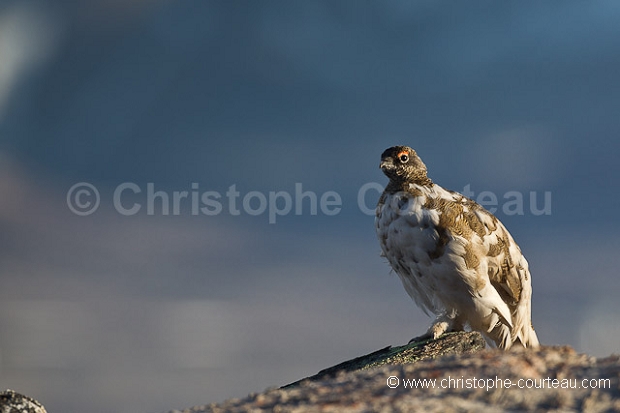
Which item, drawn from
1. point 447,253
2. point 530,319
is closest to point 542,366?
point 447,253

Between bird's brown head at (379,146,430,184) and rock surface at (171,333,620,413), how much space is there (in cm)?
470

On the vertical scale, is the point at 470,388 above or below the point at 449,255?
below

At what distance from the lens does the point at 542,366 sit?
497 centimetres

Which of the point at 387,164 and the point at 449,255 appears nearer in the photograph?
the point at 449,255

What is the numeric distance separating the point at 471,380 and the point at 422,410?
2.31 feet

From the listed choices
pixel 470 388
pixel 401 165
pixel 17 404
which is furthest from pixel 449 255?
pixel 17 404

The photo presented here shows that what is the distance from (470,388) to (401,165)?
5.61 m

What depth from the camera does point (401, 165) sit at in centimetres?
980

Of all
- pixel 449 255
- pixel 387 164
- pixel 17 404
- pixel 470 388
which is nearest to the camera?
pixel 470 388

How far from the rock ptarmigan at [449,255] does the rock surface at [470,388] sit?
3850 millimetres

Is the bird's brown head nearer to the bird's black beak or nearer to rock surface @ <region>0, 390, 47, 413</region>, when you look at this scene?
the bird's black beak

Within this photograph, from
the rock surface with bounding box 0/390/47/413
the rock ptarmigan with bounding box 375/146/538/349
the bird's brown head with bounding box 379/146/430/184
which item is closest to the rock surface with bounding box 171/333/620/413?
the rock surface with bounding box 0/390/47/413

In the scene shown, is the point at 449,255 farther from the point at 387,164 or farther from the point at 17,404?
the point at 17,404

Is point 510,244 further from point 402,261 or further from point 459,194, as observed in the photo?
point 402,261
